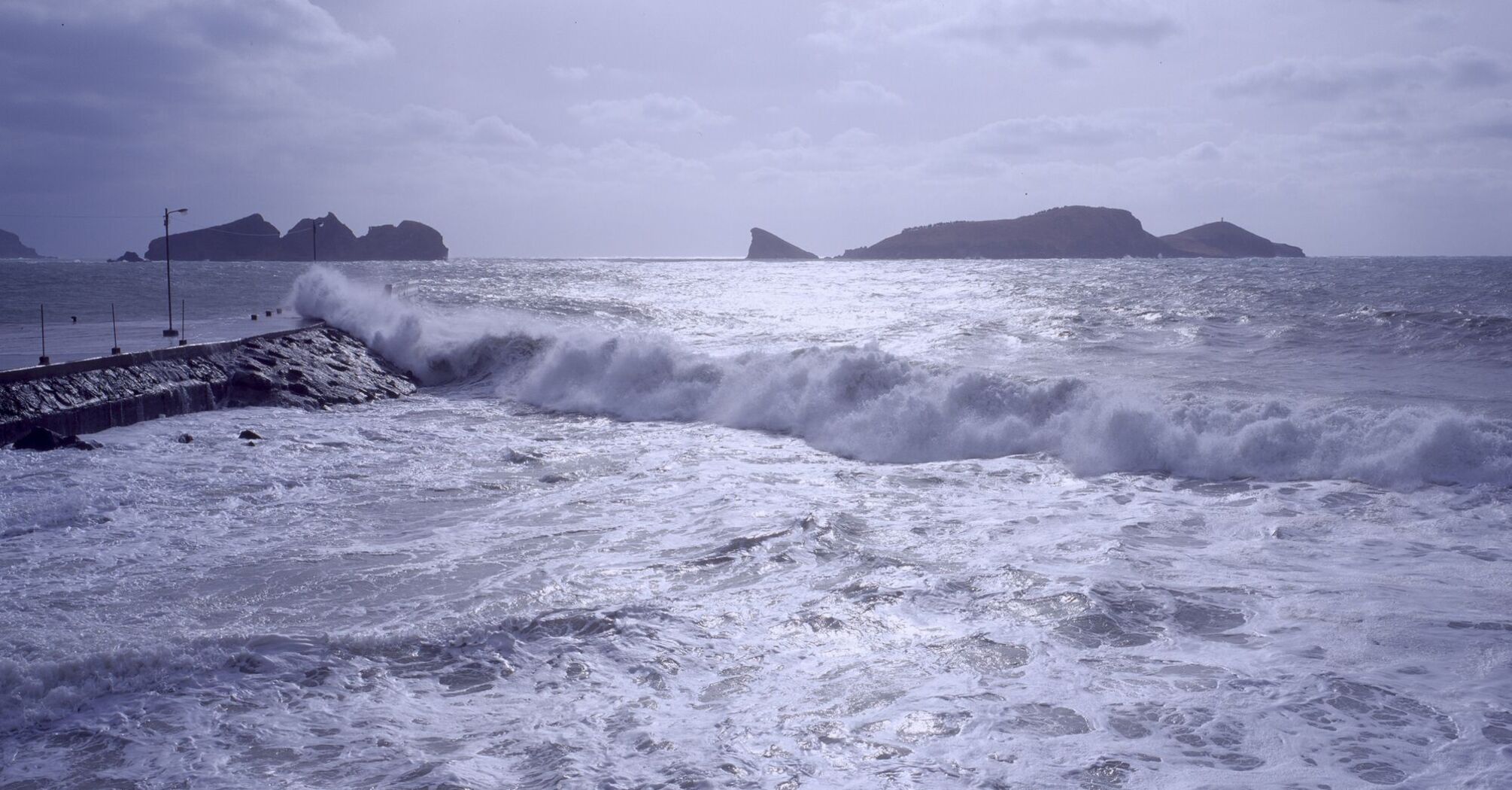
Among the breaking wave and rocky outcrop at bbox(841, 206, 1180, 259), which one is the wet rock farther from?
rocky outcrop at bbox(841, 206, 1180, 259)

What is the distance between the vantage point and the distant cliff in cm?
12419

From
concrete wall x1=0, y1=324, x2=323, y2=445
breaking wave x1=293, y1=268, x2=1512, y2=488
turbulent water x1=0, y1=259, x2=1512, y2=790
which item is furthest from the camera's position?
concrete wall x1=0, y1=324, x2=323, y2=445

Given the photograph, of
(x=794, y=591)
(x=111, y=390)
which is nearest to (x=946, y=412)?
(x=794, y=591)

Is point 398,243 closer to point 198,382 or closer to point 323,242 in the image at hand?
point 323,242

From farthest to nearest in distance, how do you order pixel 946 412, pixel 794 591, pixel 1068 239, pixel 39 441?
pixel 1068 239, pixel 946 412, pixel 39 441, pixel 794 591

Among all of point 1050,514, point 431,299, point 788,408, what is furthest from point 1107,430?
point 431,299

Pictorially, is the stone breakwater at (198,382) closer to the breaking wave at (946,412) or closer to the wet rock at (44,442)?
the wet rock at (44,442)

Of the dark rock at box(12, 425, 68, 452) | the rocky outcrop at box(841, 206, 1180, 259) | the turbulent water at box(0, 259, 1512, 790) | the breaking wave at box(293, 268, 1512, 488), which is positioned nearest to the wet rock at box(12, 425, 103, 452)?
the dark rock at box(12, 425, 68, 452)

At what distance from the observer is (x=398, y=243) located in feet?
432

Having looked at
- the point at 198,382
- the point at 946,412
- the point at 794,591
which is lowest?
the point at 794,591

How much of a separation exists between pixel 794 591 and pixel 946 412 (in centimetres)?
736

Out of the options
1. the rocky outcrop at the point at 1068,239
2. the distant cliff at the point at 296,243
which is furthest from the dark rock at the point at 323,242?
the rocky outcrop at the point at 1068,239

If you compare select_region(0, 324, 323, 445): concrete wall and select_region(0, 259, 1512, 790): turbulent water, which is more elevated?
select_region(0, 324, 323, 445): concrete wall

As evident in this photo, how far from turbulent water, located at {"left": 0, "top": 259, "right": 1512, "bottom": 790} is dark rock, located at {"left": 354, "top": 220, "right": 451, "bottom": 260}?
12423 centimetres
